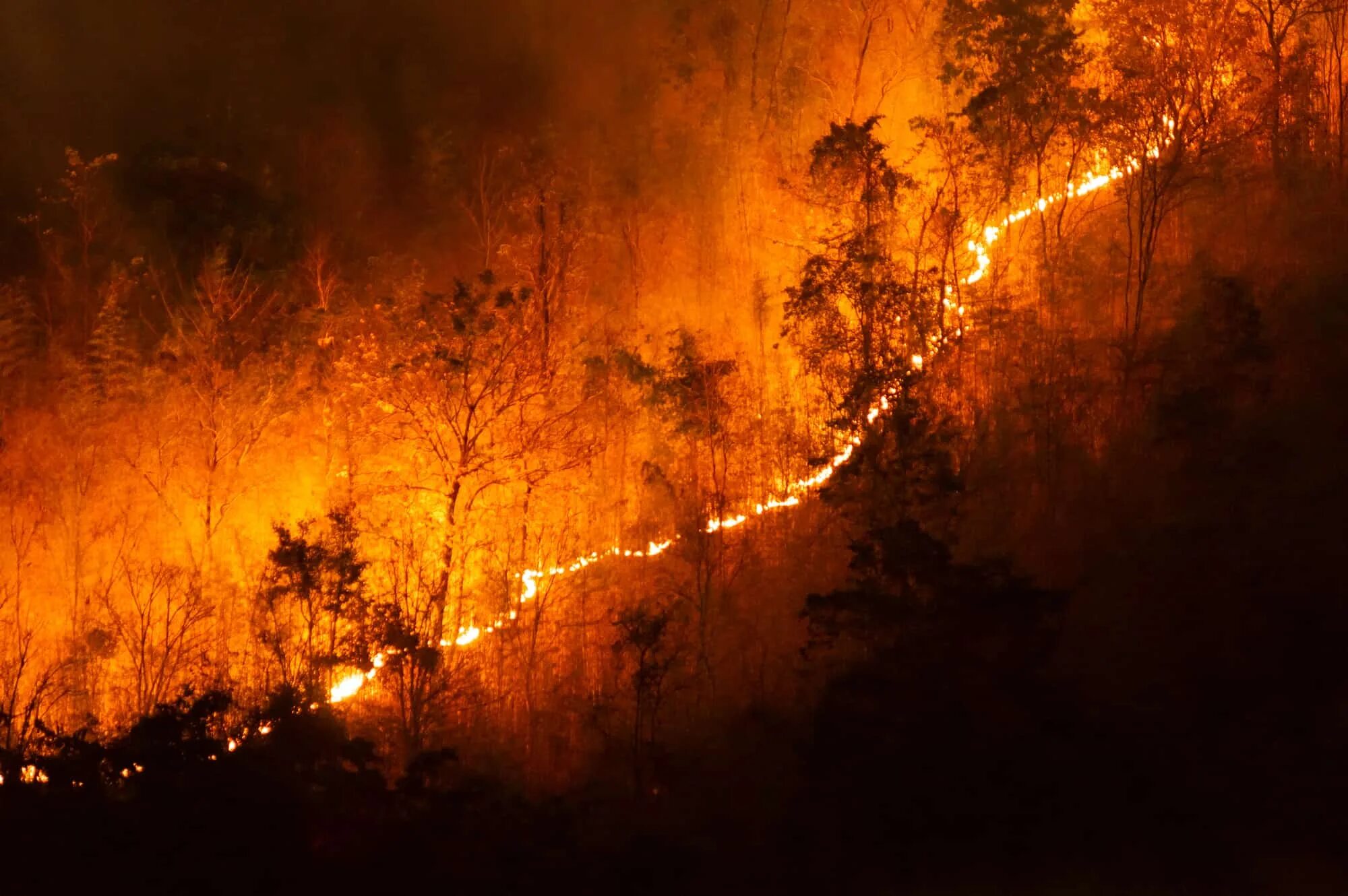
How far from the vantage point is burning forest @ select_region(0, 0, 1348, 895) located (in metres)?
9.25

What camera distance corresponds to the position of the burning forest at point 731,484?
9.25 meters

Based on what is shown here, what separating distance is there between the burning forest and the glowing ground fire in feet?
0.40

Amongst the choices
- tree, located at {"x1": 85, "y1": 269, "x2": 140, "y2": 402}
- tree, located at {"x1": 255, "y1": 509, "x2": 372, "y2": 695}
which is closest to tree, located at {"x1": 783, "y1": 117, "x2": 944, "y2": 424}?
tree, located at {"x1": 255, "y1": 509, "x2": 372, "y2": 695}

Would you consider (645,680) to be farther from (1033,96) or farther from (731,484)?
(1033,96)

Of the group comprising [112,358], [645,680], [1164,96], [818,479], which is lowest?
[645,680]

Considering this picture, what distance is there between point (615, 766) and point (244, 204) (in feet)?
80.7

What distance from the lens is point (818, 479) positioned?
18859 millimetres

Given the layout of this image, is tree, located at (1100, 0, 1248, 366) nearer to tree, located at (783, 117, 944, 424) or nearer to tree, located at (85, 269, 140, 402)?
tree, located at (783, 117, 944, 424)

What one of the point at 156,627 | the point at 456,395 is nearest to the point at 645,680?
the point at 456,395

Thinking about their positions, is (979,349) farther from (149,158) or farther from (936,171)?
(149,158)

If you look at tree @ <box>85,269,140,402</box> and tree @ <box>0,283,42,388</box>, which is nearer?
tree @ <box>85,269,140,402</box>

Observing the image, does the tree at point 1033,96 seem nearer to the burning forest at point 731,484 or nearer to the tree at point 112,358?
the burning forest at point 731,484

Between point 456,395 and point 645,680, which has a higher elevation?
point 456,395

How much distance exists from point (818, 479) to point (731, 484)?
4.76 ft
